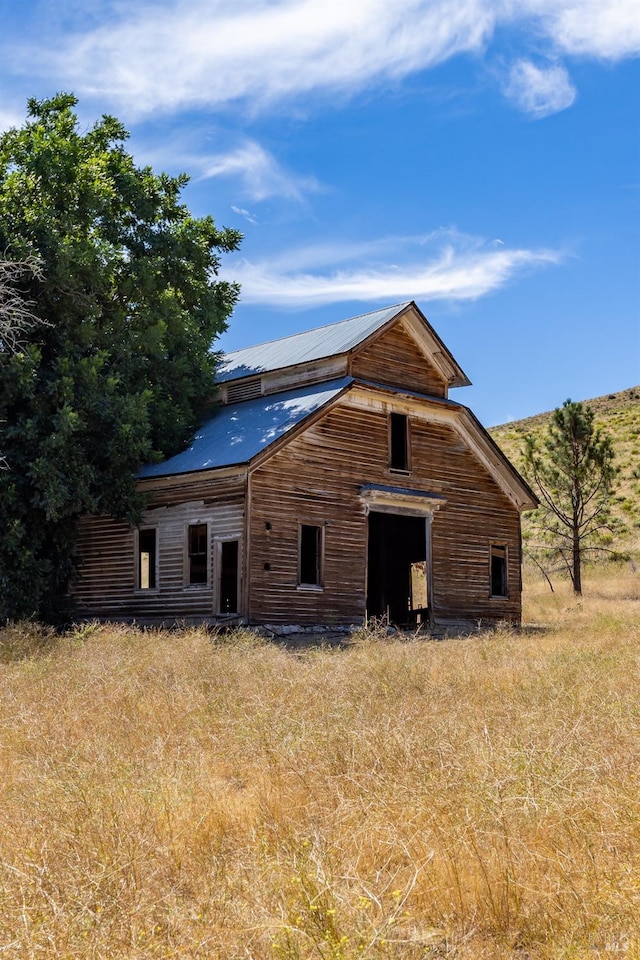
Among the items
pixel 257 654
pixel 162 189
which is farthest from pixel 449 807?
pixel 162 189

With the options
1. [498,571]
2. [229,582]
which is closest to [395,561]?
[498,571]

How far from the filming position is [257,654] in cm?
1538

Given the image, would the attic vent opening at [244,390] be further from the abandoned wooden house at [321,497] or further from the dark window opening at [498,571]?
the dark window opening at [498,571]

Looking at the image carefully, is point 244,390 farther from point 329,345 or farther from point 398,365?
point 398,365

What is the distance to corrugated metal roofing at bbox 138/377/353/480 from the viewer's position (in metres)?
22.3

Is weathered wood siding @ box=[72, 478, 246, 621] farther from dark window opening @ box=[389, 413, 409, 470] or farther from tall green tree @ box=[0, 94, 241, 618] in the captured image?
dark window opening @ box=[389, 413, 409, 470]

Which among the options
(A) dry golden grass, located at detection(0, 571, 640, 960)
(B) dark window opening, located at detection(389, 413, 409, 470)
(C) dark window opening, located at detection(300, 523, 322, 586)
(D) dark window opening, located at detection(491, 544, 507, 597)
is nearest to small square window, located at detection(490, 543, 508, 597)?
(D) dark window opening, located at detection(491, 544, 507, 597)

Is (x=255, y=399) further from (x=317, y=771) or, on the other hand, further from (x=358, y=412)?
(x=317, y=771)

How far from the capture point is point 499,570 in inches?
1100

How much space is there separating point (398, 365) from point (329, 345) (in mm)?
1912

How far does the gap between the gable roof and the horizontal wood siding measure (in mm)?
389

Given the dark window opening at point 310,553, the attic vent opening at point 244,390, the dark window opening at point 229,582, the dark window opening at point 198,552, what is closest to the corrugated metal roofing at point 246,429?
the attic vent opening at point 244,390

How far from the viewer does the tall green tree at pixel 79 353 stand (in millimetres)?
21031

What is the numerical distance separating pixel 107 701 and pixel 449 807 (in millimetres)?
5564
